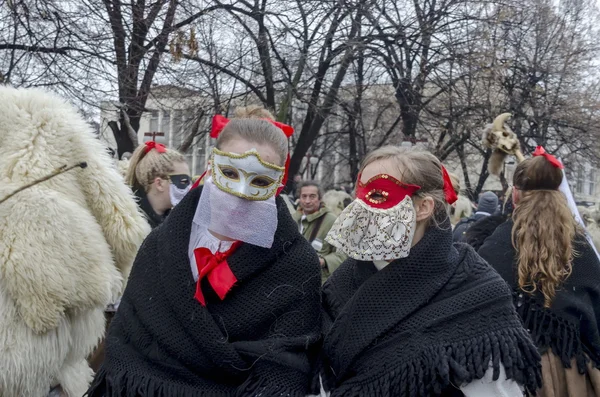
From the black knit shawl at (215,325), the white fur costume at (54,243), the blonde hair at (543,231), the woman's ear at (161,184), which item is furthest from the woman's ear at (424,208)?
the woman's ear at (161,184)

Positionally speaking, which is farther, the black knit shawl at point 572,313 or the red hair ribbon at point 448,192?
the black knit shawl at point 572,313

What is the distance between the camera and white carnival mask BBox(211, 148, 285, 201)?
229 centimetres

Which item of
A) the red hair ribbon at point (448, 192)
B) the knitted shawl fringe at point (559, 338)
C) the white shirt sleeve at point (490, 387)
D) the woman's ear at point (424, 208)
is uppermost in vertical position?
the red hair ribbon at point (448, 192)

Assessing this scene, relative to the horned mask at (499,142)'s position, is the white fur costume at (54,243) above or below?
below

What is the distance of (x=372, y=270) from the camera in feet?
8.05

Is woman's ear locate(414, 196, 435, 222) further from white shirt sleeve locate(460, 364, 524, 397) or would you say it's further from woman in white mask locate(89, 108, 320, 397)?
white shirt sleeve locate(460, 364, 524, 397)

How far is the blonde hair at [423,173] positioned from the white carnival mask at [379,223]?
0.04 meters

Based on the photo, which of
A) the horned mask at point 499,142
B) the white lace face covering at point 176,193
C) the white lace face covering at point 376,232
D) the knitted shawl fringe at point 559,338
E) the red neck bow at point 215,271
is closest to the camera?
the red neck bow at point 215,271

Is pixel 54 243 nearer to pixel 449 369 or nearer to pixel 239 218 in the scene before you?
pixel 239 218

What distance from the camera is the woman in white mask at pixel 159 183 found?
4316 mm

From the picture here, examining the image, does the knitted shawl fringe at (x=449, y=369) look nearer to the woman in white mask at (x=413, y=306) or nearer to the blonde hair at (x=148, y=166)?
the woman in white mask at (x=413, y=306)

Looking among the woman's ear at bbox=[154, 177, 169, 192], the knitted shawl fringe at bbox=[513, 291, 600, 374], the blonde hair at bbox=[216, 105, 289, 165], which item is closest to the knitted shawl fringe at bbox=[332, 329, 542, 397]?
the blonde hair at bbox=[216, 105, 289, 165]

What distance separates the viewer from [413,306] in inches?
88.1

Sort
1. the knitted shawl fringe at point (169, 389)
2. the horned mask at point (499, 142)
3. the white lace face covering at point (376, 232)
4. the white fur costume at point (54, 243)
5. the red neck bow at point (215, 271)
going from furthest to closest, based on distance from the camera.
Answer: the horned mask at point (499, 142) → the white fur costume at point (54, 243) → the white lace face covering at point (376, 232) → the red neck bow at point (215, 271) → the knitted shawl fringe at point (169, 389)
